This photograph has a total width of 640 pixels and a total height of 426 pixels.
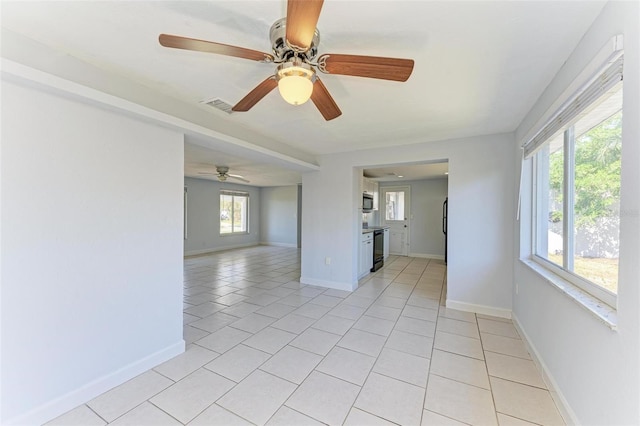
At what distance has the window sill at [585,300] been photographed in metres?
1.21

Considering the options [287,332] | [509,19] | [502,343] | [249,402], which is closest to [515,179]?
[502,343]

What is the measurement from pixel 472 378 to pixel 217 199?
25.9 ft

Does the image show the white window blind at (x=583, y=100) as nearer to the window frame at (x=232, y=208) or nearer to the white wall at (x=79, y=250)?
the white wall at (x=79, y=250)

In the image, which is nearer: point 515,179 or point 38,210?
point 38,210

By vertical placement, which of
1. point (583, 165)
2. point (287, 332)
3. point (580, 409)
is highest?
point (583, 165)

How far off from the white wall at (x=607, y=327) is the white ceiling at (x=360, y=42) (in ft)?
0.48

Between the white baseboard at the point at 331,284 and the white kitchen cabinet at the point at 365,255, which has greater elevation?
the white kitchen cabinet at the point at 365,255

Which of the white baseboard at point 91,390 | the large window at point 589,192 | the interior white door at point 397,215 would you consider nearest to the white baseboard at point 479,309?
the large window at point 589,192

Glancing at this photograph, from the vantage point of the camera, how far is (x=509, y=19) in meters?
1.29

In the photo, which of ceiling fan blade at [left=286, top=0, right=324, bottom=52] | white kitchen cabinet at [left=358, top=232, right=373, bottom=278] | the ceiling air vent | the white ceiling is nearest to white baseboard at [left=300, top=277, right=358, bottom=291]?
white kitchen cabinet at [left=358, top=232, right=373, bottom=278]

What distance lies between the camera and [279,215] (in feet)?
31.0

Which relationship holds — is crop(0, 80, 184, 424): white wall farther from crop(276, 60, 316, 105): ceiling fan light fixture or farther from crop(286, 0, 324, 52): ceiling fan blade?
crop(286, 0, 324, 52): ceiling fan blade

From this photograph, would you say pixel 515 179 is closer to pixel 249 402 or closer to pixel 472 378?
pixel 472 378

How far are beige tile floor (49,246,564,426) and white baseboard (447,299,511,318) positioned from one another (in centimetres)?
11
